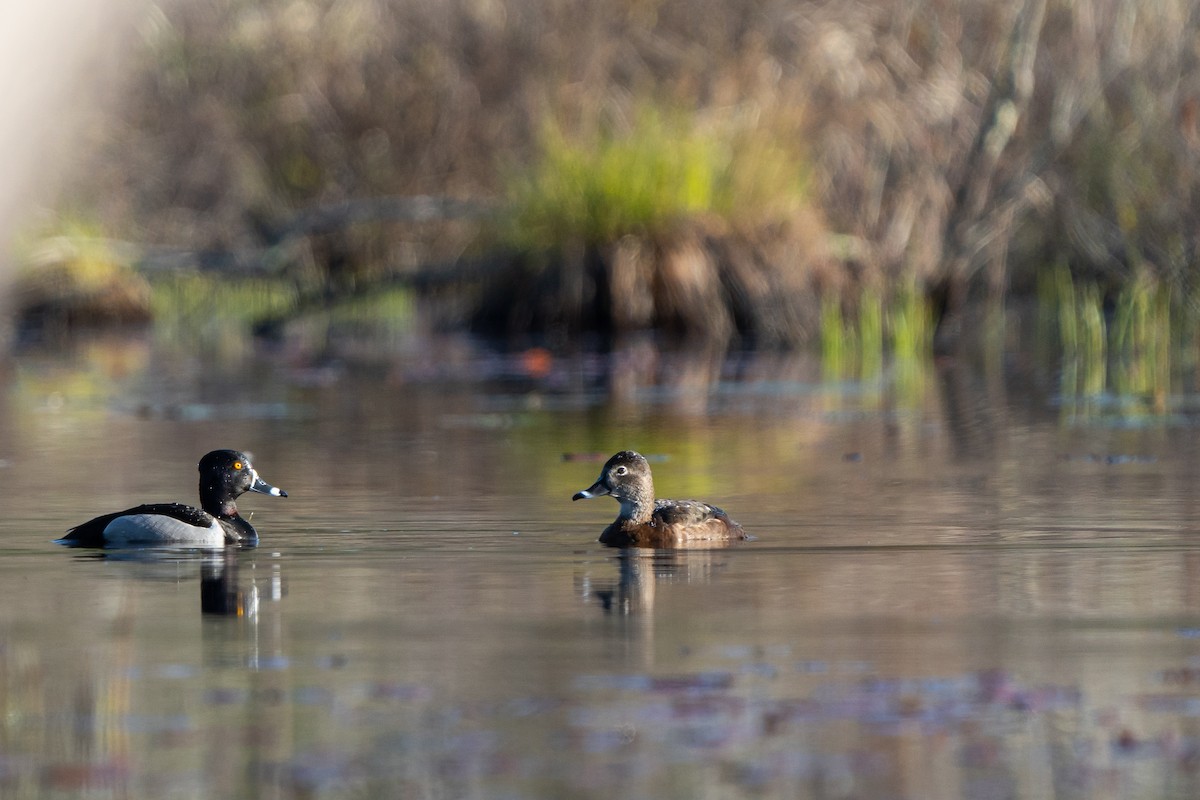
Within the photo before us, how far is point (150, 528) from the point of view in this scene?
9023mm

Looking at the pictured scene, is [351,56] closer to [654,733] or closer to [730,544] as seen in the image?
[730,544]

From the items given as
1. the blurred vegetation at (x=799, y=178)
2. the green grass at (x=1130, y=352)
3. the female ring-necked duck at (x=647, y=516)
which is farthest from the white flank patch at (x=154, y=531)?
the blurred vegetation at (x=799, y=178)

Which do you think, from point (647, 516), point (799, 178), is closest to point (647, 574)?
point (647, 516)

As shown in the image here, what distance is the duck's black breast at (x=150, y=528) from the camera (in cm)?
902

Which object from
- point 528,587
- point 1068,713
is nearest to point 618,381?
point 528,587

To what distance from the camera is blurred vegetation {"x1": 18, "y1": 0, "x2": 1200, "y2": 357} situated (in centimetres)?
2053

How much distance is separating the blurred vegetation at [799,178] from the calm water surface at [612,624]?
6.78m

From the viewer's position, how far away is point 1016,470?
39.1 feet

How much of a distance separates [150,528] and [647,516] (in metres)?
1.96

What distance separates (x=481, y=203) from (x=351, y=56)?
7.65m

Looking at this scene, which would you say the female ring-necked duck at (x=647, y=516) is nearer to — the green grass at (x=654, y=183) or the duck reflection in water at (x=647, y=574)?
the duck reflection in water at (x=647, y=574)

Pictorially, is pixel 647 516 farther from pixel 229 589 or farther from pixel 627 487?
pixel 229 589

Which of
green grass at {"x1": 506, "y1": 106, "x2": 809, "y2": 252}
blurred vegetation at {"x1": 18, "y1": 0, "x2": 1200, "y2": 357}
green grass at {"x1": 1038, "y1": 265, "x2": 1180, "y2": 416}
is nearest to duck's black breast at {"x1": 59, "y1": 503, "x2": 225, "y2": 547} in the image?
green grass at {"x1": 1038, "y1": 265, "x2": 1180, "y2": 416}

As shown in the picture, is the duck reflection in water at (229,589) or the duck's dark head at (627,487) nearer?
the duck reflection in water at (229,589)
